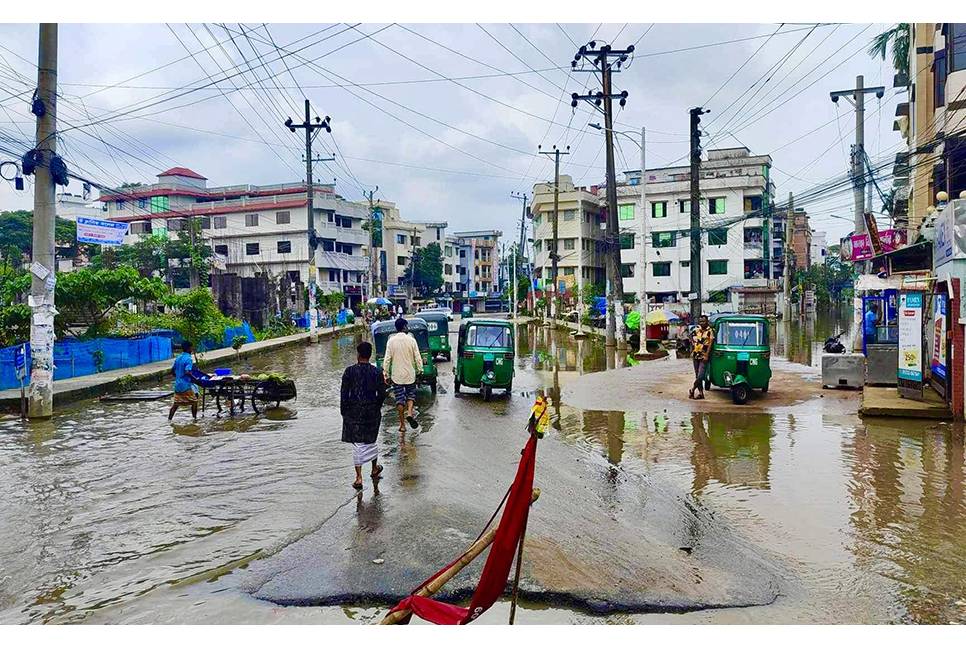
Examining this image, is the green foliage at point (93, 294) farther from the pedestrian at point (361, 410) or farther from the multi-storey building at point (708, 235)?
the multi-storey building at point (708, 235)

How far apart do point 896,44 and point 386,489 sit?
32973 millimetres

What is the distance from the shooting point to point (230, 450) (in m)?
12.0

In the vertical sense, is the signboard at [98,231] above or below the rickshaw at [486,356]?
above

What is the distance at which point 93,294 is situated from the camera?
24.5m

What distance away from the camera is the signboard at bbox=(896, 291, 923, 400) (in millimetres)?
14828

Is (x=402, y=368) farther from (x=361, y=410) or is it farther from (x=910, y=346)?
(x=910, y=346)

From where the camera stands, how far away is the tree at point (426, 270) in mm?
88669

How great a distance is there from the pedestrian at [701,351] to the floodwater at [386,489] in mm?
1327

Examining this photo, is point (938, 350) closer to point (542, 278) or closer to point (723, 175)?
point (723, 175)

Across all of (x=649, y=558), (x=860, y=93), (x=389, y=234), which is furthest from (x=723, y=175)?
(x=649, y=558)

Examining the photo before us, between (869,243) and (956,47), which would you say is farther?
(869,243)

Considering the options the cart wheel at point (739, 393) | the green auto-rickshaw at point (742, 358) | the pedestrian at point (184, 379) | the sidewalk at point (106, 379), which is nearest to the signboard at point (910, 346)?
the green auto-rickshaw at point (742, 358)

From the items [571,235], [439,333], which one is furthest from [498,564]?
[571,235]

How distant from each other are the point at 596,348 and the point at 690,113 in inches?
431
